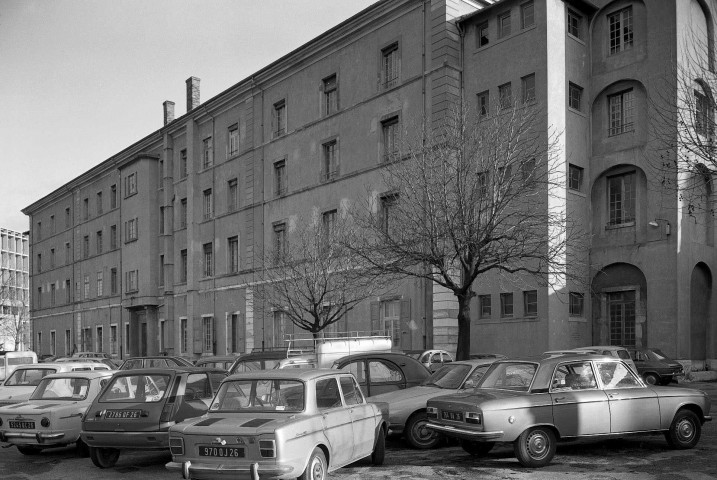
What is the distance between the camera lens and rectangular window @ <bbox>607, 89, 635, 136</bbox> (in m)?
28.5

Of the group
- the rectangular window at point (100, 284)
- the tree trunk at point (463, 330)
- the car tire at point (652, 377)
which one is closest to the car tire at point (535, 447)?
the tree trunk at point (463, 330)

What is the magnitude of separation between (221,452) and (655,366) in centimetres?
1955

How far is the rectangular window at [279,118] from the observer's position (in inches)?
1523

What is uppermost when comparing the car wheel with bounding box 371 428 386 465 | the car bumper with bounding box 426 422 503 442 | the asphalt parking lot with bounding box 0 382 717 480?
the car bumper with bounding box 426 422 503 442

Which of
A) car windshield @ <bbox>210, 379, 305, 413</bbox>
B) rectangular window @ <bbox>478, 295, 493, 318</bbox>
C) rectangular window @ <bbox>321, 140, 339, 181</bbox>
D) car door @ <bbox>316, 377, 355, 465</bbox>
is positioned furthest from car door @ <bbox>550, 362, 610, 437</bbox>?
rectangular window @ <bbox>321, 140, 339, 181</bbox>

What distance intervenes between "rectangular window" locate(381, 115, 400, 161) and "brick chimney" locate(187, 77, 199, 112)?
21.7m

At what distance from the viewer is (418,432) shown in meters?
12.8

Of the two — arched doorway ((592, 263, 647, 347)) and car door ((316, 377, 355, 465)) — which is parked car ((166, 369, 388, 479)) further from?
arched doorway ((592, 263, 647, 347))

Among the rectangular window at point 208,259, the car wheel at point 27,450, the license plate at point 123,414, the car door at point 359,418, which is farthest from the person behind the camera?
the rectangular window at point 208,259

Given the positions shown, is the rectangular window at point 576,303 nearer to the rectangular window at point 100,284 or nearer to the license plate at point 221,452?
the license plate at point 221,452

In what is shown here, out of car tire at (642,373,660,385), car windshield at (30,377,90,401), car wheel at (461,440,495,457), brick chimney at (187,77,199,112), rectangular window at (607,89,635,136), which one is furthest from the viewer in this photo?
brick chimney at (187,77,199,112)

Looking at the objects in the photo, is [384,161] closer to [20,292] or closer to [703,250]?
[703,250]

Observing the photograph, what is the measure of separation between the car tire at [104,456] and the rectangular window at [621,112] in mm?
22627

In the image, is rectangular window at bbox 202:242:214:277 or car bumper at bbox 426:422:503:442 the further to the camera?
rectangular window at bbox 202:242:214:277
